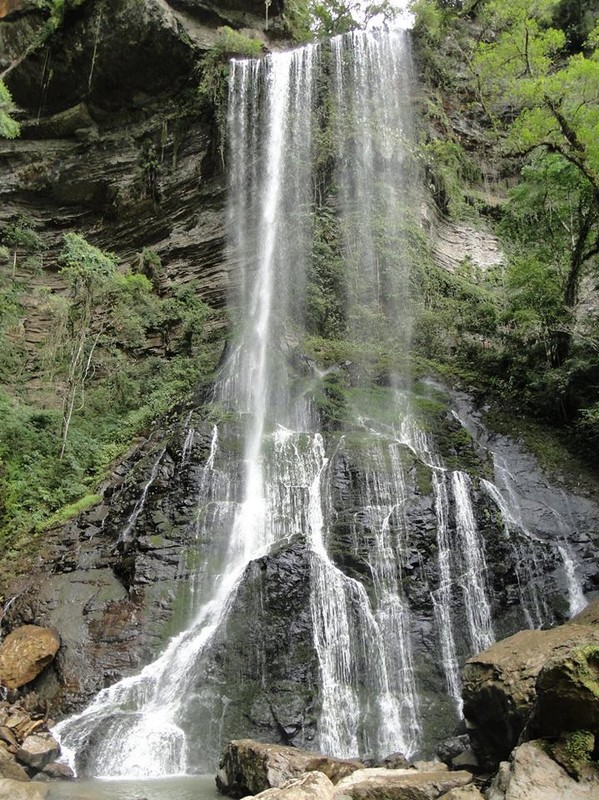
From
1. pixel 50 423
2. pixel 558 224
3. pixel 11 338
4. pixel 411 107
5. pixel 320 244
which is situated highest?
pixel 411 107

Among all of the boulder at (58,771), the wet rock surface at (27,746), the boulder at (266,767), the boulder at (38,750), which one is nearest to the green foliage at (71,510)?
the wet rock surface at (27,746)

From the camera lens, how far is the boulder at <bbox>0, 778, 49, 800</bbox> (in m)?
5.64

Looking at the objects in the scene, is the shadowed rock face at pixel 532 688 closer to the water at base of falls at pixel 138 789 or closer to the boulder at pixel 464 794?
the boulder at pixel 464 794

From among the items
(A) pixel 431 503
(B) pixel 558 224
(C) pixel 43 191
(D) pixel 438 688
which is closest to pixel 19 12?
(C) pixel 43 191

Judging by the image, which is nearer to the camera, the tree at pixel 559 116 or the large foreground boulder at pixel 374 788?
the large foreground boulder at pixel 374 788

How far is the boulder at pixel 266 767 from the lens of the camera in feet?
19.9

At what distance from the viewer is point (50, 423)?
1583 centimetres

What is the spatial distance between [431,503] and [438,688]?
3.33 meters

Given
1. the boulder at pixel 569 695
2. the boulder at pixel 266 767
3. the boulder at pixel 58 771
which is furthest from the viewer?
the boulder at pixel 58 771

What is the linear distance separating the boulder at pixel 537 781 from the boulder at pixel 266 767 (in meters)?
2.28

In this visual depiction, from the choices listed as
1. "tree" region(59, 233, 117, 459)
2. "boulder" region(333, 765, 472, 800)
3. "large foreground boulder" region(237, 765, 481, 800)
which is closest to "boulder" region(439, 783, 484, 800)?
"large foreground boulder" region(237, 765, 481, 800)

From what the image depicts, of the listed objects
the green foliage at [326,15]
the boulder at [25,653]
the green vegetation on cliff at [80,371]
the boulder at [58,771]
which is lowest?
the boulder at [58,771]

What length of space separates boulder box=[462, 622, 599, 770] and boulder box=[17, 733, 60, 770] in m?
5.25

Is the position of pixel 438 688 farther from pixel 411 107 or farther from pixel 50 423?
pixel 411 107
